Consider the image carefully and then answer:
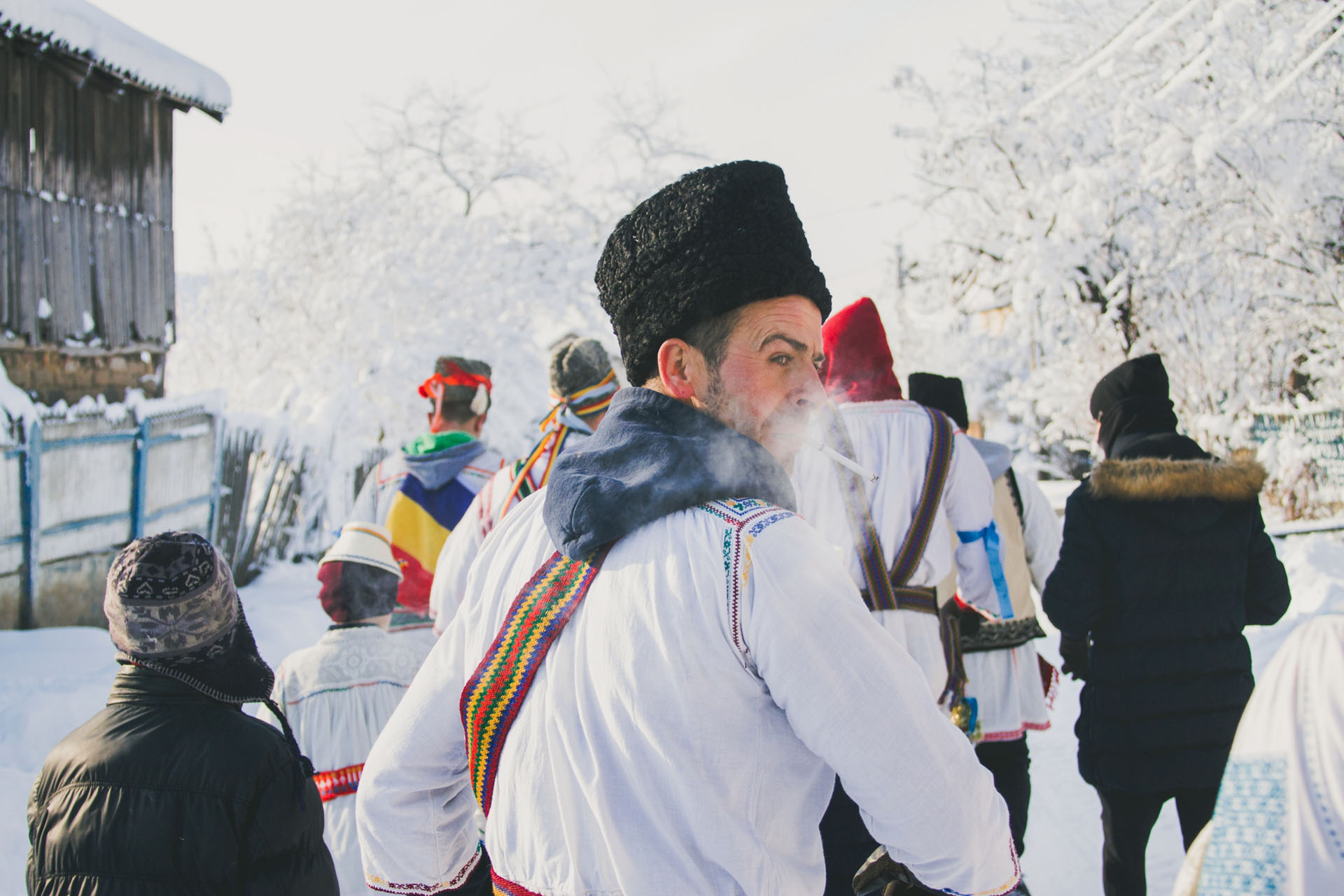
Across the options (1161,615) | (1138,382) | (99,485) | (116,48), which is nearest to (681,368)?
(1161,615)

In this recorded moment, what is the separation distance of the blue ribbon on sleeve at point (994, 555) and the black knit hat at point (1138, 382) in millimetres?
644

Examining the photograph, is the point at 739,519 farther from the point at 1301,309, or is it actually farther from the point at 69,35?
the point at 1301,309

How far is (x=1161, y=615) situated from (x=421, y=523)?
2.68 m

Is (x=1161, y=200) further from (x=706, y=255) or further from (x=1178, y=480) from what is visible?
(x=706, y=255)

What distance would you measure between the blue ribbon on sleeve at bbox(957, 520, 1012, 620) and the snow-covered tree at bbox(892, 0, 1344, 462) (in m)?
8.04

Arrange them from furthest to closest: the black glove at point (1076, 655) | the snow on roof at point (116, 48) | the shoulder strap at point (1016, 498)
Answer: the snow on roof at point (116, 48)
the shoulder strap at point (1016, 498)
the black glove at point (1076, 655)

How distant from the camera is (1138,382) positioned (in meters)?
3.04

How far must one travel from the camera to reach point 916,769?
101 cm

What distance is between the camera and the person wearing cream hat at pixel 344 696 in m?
2.59

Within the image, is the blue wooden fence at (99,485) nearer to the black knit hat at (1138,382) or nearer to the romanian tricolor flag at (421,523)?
the romanian tricolor flag at (421,523)

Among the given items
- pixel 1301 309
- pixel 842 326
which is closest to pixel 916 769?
pixel 842 326

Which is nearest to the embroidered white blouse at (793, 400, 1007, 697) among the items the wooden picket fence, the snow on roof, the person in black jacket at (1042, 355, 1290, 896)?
the person in black jacket at (1042, 355, 1290, 896)

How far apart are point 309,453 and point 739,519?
40.1ft

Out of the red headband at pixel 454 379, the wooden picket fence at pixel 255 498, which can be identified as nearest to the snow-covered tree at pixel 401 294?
the wooden picket fence at pixel 255 498
